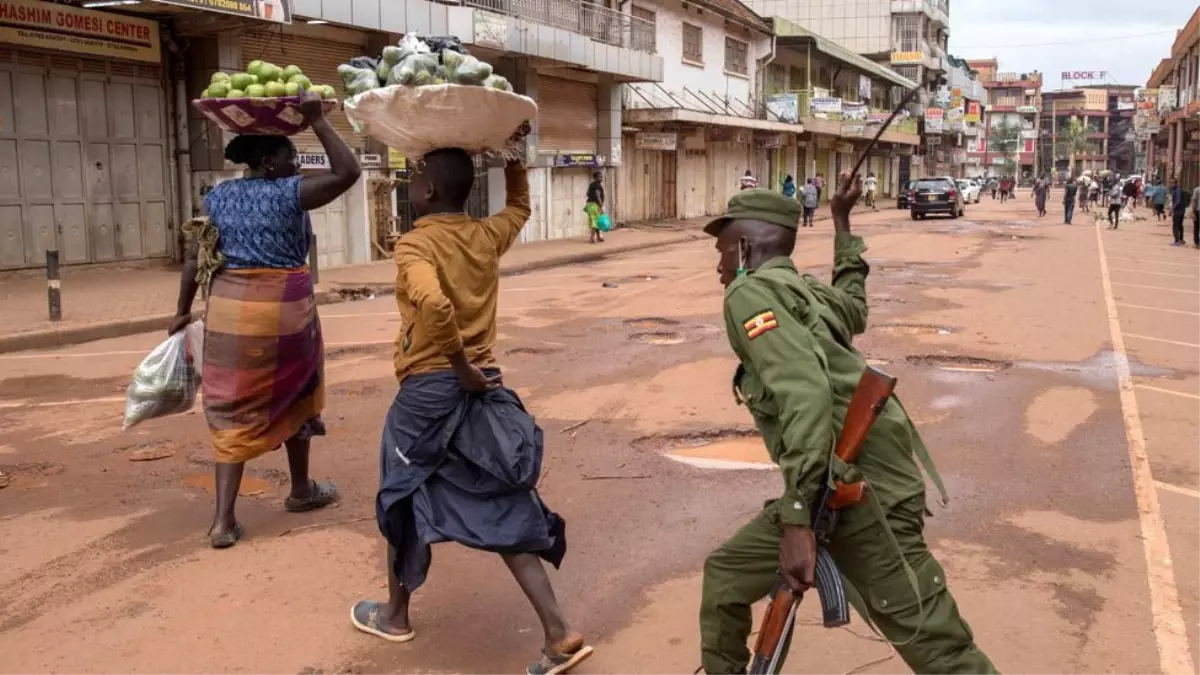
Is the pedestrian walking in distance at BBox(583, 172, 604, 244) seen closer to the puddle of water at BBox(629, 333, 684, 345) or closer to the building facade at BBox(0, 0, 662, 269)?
the building facade at BBox(0, 0, 662, 269)

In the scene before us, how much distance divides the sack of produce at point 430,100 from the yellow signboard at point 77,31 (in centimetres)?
1218

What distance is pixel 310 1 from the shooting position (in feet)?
50.9

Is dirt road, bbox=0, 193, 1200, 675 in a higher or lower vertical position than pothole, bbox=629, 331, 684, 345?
lower

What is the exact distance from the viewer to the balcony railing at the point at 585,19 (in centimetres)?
2134

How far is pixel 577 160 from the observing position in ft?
81.5

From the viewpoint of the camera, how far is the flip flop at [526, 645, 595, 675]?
328cm

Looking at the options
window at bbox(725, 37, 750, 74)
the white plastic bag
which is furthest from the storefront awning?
the white plastic bag

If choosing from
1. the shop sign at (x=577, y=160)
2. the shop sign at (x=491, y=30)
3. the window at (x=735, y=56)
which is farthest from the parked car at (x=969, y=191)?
the shop sign at (x=491, y=30)

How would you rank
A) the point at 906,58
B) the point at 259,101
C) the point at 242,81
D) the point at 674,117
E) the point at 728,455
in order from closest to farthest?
the point at 259,101 < the point at 242,81 < the point at 728,455 < the point at 674,117 < the point at 906,58

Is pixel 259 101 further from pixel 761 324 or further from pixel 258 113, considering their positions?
pixel 761 324

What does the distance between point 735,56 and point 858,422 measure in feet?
116

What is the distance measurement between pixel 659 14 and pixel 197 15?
1762 cm

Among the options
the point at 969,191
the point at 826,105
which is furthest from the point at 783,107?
Result: the point at 969,191

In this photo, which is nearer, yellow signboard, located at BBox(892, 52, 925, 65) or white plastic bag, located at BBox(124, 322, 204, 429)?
white plastic bag, located at BBox(124, 322, 204, 429)
